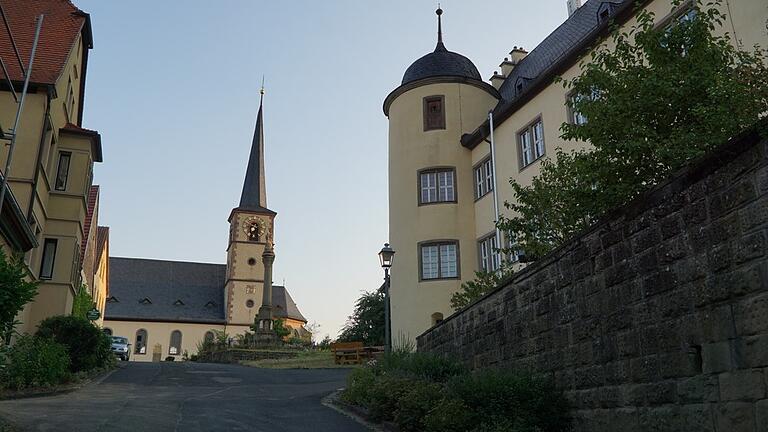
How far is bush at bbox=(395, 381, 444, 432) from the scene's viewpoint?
Result: 9852mm

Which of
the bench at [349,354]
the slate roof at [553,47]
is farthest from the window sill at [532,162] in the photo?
the bench at [349,354]

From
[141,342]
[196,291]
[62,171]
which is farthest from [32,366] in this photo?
[196,291]

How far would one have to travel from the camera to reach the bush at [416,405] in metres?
9.85

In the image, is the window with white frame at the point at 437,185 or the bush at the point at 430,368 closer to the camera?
the bush at the point at 430,368

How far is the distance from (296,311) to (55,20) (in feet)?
231

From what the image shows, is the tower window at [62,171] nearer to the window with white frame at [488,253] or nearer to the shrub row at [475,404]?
the window with white frame at [488,253]

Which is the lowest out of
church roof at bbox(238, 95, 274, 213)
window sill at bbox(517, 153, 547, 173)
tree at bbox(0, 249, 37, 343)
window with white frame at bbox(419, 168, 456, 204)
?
tree at bbox(0, 249, 37, 343)

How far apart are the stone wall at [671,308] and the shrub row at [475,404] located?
1.05ft

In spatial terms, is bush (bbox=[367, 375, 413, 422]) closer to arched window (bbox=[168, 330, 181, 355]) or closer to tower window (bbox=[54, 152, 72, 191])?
tower window (bbox=[54, 152, 72, 191])

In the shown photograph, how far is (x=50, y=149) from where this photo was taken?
75.8 ft

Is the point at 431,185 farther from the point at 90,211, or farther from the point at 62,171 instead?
the point at 90,211

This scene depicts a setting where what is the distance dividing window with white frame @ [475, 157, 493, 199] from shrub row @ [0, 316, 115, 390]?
1431cm

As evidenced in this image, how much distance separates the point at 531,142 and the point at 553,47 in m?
5.61

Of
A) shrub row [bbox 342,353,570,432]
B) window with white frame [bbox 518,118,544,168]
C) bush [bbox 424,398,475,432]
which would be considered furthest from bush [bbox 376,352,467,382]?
window with white frame [bbox 518,118,544,168]
